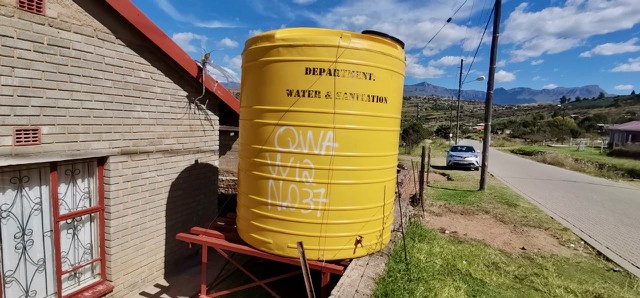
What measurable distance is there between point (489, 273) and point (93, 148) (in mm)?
6116

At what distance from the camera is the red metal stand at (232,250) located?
3.97 m

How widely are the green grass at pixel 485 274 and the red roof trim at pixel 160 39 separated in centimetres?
420

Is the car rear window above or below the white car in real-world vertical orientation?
above

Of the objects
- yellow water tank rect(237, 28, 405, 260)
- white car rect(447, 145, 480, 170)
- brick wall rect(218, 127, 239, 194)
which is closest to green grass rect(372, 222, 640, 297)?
yellow water tank rect(237, 28, 405, 260)

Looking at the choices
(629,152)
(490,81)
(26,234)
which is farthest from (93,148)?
(629,152)

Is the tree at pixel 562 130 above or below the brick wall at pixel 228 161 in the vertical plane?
above

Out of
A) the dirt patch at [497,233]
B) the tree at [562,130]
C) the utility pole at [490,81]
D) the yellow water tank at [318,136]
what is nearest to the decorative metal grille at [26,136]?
the yellow water tank at [318,136]

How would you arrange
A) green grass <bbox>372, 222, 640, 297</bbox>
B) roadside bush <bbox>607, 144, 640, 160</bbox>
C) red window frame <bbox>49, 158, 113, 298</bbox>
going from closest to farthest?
1. red window frame <bbox>49, 158, 113, 298</bbox>
2. green grass <bbox>372, 222, 640, 297</bbox>
3. roadside bush <bbox>607, 144, 640, 160</bbox>

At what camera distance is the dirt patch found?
25.7 ft

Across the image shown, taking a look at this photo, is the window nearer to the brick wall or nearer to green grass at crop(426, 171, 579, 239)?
the brick wall

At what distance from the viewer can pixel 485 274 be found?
19.4ft

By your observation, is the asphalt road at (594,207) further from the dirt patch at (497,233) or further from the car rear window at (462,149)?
the car rear window at (462,149)

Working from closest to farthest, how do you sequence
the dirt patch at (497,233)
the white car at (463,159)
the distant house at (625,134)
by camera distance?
1. the dirt patch at (497,233)
2. the white car at (463,159)
3. the distant house at (625,134)

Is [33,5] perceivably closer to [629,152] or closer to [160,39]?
[160,39]
